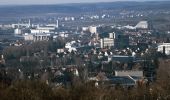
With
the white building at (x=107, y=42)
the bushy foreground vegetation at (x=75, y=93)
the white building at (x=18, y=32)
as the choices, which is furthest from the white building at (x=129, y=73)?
the white building at (x=18, y=32)

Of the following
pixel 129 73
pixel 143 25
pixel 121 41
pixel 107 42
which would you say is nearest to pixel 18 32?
pixel 143 25

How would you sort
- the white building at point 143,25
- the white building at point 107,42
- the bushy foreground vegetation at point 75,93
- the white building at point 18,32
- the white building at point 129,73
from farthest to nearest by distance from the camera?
the white building at point 18,32
the white building at point 143,25
the white building at point 107,42
the white building at point 129,73
the bushy foreground vegetation at point 75,93

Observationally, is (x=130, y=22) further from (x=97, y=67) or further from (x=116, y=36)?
(x=97, y=67)

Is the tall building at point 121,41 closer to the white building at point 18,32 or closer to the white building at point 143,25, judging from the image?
the white building at point 143,25

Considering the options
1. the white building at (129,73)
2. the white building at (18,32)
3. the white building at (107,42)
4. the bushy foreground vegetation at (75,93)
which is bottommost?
the white building at (18,32)

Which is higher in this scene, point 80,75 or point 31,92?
point 31,92

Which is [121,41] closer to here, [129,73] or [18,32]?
[18,32]

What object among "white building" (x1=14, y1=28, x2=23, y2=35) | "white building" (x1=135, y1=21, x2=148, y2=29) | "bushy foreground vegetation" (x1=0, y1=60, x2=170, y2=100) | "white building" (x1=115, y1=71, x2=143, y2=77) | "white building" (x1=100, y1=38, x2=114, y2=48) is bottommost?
"white building" (x1=14, y1=28, x2=23, y2=35)

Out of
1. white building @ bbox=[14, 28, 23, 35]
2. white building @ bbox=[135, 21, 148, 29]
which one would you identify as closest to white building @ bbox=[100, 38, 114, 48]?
white building @ bbox=[135, 21, 148, 29]

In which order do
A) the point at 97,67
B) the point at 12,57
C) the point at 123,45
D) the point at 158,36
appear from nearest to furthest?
the point at 97,67 < the point at 12,57 < the point at 123,45 < the point at 158,36

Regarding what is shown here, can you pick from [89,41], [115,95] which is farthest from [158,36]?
[115,95]

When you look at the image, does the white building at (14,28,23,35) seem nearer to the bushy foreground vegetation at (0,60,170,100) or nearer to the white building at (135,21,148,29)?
Result: the white building at (135,21,148,29)
